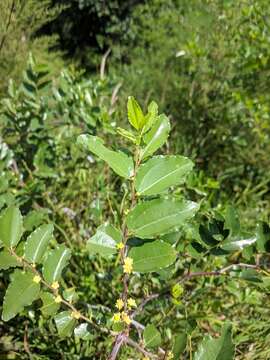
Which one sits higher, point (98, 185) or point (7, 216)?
point (7, 216)

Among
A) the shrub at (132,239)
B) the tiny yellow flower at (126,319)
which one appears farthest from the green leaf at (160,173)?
the tiny yellow flower at (126,319)

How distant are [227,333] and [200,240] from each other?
23cm

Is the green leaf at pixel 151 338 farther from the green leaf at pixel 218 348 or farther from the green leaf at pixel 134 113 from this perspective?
the green leaf at pixel 134 113

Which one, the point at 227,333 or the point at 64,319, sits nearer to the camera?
the point at 227,333

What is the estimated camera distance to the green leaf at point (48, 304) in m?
0.70

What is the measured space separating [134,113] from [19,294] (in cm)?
30

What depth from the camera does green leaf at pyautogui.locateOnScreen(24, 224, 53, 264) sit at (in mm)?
714

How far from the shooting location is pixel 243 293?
1269 millimetres

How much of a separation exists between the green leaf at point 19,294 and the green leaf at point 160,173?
20 centimetres

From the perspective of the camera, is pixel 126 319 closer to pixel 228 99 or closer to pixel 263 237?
pixel 263 237

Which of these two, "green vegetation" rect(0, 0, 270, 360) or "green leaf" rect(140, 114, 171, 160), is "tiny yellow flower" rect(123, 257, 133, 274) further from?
"green leaf" rect(140, 114, 171, 160)

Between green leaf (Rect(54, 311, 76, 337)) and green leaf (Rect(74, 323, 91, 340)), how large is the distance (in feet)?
0.10

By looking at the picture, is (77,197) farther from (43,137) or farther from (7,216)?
(7,216)

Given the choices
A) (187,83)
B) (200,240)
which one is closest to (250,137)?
(187,83)
